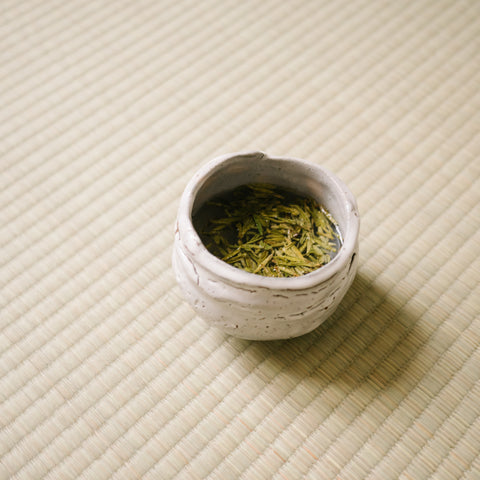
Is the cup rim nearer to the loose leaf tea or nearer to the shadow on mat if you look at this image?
the loose leaf tea

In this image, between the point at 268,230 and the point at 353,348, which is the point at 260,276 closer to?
the point at 268,230

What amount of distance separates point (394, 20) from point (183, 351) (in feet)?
3.48

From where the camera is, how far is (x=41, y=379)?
0.81m

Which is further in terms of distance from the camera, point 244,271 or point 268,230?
point 268,230

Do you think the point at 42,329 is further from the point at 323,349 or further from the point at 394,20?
the point at 394,20

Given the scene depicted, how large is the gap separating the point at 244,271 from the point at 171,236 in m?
0.36

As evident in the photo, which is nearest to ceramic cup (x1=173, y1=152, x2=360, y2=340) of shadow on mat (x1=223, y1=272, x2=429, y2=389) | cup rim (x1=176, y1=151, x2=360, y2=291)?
cup rim (x1=176, y1=151, x2=360, y2=291)

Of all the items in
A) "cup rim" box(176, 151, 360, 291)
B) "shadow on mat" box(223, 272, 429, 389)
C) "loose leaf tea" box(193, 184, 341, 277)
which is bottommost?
"shadow on mat" box(223, 272, 429, 389)

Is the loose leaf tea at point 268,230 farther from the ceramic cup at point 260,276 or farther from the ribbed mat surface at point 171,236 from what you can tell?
the ribbed mat surface at point 171,236

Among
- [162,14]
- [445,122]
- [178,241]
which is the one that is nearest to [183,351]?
[178,241]

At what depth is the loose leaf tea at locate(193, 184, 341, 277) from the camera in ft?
2.50

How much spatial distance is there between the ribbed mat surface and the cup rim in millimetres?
250

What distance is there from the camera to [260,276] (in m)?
0.63

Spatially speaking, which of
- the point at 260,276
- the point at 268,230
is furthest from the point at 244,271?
the point at 268,230
